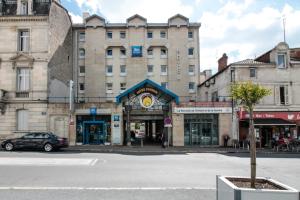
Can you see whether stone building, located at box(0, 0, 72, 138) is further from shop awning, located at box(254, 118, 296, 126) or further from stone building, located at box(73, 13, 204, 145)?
shop awning, located at box(254, 118, 296, 126)

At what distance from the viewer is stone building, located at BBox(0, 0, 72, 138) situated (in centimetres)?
2900

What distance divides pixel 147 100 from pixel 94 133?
5.89 meters

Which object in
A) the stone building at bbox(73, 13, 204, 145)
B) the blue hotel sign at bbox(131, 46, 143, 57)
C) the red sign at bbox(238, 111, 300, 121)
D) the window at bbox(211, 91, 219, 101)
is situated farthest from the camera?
the blue hotel sign at bbox(131, 46, 143, 57)

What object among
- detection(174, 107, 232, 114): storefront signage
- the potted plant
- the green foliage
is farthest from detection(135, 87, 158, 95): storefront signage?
the green foliage

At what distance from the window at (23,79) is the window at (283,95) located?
23.2m

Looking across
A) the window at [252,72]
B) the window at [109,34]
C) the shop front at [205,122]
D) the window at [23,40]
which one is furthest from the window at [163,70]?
the window at [23,40]

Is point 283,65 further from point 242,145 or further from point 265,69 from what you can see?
point 242,145

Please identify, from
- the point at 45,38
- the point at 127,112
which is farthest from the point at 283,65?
the point at 45,38

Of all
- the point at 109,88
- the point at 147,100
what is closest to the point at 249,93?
the point at 147,100

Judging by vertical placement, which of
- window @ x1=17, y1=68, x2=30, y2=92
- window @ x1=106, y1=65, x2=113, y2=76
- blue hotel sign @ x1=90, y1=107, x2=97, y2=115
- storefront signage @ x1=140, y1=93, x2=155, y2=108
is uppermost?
window @ x1=106, y1=65, x2=113, y2=76

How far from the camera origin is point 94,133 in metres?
30.1

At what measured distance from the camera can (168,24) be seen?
4206 centimetres

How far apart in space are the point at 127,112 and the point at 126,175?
17.4 m

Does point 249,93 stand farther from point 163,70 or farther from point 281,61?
point 163,70
